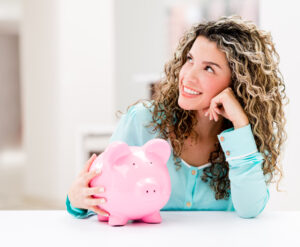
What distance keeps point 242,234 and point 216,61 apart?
515 millimetres

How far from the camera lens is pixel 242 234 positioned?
3.51 feet

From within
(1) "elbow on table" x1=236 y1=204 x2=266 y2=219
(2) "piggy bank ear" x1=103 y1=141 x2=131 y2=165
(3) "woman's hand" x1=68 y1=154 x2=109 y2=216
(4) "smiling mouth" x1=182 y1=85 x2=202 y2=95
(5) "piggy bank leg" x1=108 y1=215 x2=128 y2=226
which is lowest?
(1) "elbow on table" x1=236 y1=204 x2=266 y2=219

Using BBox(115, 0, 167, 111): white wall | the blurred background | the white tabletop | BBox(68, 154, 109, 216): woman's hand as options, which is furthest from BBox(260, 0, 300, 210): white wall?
BBox(115, 0, 167, 111): white wall

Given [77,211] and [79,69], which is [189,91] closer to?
[77,211]

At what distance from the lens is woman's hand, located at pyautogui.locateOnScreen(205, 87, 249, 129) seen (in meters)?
1.29

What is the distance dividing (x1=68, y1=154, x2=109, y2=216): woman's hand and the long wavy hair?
373mm

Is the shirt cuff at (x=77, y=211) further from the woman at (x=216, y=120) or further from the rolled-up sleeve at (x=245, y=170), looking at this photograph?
the rolled-up sleeve at (x=245, y=170)

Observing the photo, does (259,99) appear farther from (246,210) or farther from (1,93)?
(1,93)

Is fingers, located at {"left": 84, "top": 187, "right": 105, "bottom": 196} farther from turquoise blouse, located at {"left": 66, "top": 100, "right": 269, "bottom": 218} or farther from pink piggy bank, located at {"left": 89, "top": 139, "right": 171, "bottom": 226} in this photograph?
turquoise blouse, located at {"left": 66, "top": 100, "right": 269, "bottom": 218}

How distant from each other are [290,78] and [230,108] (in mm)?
671

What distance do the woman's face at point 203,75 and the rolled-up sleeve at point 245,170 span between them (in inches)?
5.5

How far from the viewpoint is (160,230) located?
109 centimetres

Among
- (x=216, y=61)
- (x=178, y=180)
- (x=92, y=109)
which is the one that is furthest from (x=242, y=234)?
(x=92, y=109)

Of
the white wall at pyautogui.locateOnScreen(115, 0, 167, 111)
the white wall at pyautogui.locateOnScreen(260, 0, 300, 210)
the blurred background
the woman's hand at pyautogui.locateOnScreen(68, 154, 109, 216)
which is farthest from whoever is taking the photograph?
the white wall at pyautogui.locateOnScreen(115, 0, 167, 111)
